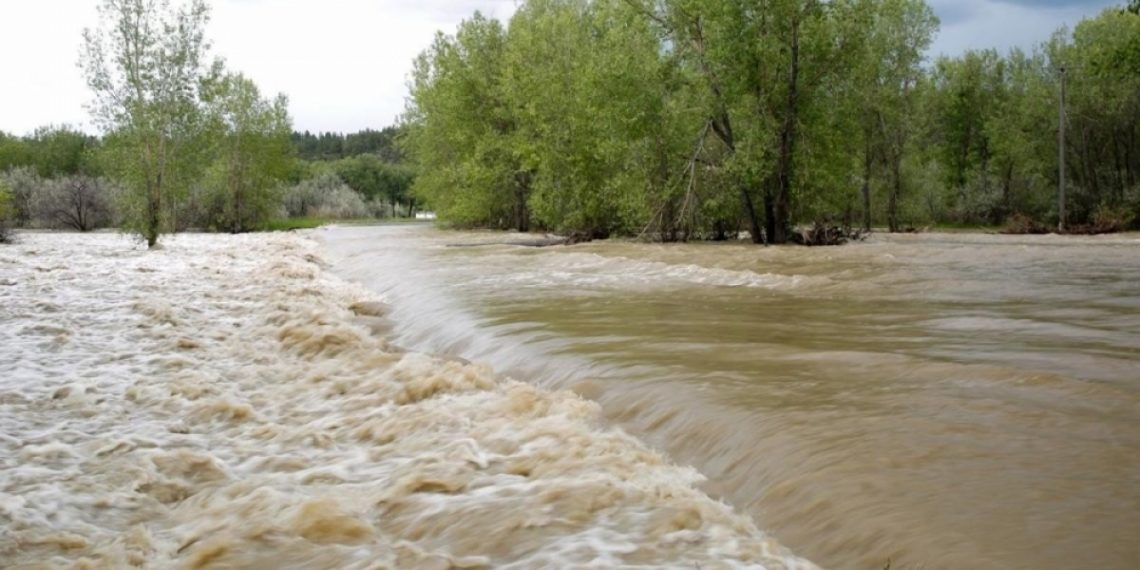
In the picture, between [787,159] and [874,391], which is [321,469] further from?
[787,159]

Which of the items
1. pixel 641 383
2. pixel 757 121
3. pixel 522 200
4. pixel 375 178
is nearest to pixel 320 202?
pixel 375 178

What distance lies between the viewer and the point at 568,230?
108 feet

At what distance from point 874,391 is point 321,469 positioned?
3.49 meters

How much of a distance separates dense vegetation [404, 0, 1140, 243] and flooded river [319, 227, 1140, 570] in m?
12.7

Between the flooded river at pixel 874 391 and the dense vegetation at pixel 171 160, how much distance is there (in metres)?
22.6

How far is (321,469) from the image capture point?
5.05 metres

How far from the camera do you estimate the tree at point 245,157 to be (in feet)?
188

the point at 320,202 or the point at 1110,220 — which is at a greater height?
the point at 320,202

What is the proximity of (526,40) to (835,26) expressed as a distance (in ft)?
46.0

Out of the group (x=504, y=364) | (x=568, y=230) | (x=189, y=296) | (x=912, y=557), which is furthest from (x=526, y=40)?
(x=912, y=557)

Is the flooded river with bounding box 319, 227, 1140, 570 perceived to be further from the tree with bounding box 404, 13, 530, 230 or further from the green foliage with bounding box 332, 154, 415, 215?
the green foliage with bounding box 332, 154, 415, 215

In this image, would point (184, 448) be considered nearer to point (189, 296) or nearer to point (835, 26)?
point (189, 296)

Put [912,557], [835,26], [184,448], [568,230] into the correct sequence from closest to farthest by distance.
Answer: [912,557] → [184,448] → [835,26] → [568,230]

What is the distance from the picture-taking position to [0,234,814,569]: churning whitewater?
3.81 metres
